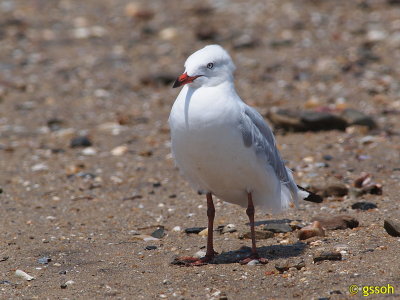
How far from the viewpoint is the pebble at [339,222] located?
20.6ft

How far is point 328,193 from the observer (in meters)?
7.43

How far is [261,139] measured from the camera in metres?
5.66

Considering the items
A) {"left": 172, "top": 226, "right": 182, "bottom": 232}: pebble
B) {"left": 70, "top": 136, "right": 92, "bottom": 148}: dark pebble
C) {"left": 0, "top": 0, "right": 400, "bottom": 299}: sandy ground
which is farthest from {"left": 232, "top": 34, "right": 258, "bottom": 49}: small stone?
{"left": 172, "top": 226, "right": 182, "bottom": 232}: pebble

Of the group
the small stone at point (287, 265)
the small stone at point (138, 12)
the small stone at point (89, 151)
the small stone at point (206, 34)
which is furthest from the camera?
the small stone at point (138, 12)

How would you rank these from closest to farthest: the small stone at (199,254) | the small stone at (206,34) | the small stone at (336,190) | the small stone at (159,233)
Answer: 1. the small stone at (199,254)
2. the small stone at (159,233)
3. the small stone at (336,190)
4. the small stone at (206,34)

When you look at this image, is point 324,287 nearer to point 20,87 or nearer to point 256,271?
point 256,271

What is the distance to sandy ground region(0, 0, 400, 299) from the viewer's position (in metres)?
5.40

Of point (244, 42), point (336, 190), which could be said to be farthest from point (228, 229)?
point (244, 42)

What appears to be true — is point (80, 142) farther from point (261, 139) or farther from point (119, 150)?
point (261, 139)

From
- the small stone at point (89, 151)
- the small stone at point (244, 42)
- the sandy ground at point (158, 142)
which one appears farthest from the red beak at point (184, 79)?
the small stone at point (244, 42)

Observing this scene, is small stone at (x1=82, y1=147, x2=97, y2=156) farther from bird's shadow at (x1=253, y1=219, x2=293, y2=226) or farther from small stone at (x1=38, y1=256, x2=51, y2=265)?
small stone at (x1=38, y1=256, x2=51, y2=265)

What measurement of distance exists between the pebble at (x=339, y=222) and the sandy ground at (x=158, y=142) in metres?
0.07

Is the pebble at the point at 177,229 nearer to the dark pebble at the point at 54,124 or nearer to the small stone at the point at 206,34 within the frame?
the dark pebble at the point at 54,124

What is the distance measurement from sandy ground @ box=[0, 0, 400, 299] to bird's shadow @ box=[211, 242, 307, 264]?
0.02 meters
